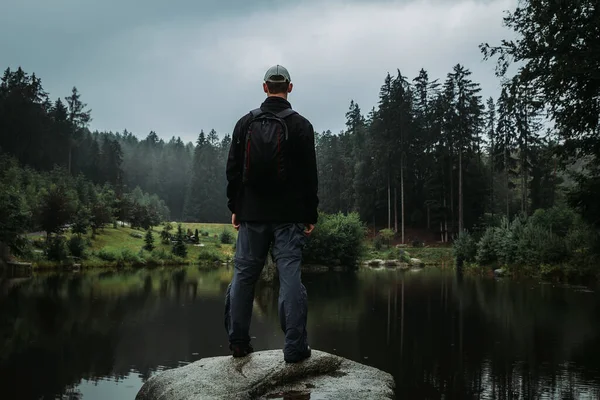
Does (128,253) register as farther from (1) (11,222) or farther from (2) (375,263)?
(2) (375,263)

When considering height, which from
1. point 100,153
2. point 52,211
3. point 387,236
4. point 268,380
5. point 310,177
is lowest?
point 268,380

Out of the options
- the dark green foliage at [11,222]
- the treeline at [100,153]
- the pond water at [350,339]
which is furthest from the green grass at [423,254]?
the treeline at [100,153]

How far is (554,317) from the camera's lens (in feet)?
37.8

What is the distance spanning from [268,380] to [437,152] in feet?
179

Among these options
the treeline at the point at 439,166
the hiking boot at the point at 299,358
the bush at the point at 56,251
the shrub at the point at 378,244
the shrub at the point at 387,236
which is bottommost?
the hiking boot at the point at 299,358

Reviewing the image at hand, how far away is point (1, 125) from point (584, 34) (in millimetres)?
64213

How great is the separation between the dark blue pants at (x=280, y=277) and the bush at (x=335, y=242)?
29.8 meters

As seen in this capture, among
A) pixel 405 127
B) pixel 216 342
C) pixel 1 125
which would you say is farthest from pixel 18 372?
pixel 1 125

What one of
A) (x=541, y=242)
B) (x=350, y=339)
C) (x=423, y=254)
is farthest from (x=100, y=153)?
(x=350, y=339)

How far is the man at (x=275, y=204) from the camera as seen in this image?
13.1ft

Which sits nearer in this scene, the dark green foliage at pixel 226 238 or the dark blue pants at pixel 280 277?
the dark blue pants at pixel 280 277

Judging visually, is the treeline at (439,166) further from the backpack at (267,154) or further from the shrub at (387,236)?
the backpack at (267,154)

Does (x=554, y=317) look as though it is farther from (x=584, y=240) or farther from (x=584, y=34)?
(x=584, y=240)

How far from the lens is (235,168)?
418 cm
